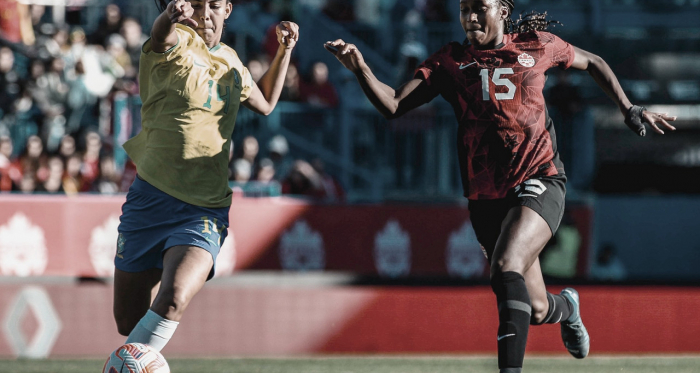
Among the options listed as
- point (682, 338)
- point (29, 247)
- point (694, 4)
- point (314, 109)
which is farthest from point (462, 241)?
point (694, 4)

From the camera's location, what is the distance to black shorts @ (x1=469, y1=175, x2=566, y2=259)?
18.3 ft

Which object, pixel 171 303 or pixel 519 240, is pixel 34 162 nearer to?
pixel 171 303

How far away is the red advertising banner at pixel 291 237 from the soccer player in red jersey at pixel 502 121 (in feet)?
19.6

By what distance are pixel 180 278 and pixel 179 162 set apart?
2.24 ft

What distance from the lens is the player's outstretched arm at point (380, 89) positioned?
5273 millimetres

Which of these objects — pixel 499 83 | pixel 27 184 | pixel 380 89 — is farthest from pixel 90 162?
pixel 499 83

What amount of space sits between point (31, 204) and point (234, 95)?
6819 mm

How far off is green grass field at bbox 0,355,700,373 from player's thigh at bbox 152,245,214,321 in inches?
129

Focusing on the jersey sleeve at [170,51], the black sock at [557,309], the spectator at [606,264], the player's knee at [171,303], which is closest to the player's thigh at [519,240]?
the black sock at [557,309]

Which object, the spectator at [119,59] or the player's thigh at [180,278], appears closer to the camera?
the player's thigh at [180,278]

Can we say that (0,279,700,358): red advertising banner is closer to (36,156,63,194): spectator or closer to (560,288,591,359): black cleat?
(36,156,63,194): spectator

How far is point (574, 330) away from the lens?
6.56m

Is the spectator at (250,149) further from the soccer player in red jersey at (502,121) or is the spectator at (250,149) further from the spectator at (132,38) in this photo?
the soccer player in red jersey at (502,121)

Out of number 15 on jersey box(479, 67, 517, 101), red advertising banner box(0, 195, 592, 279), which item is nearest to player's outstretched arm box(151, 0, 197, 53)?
number 15 on jersey box(479, 67, 517, 101)
